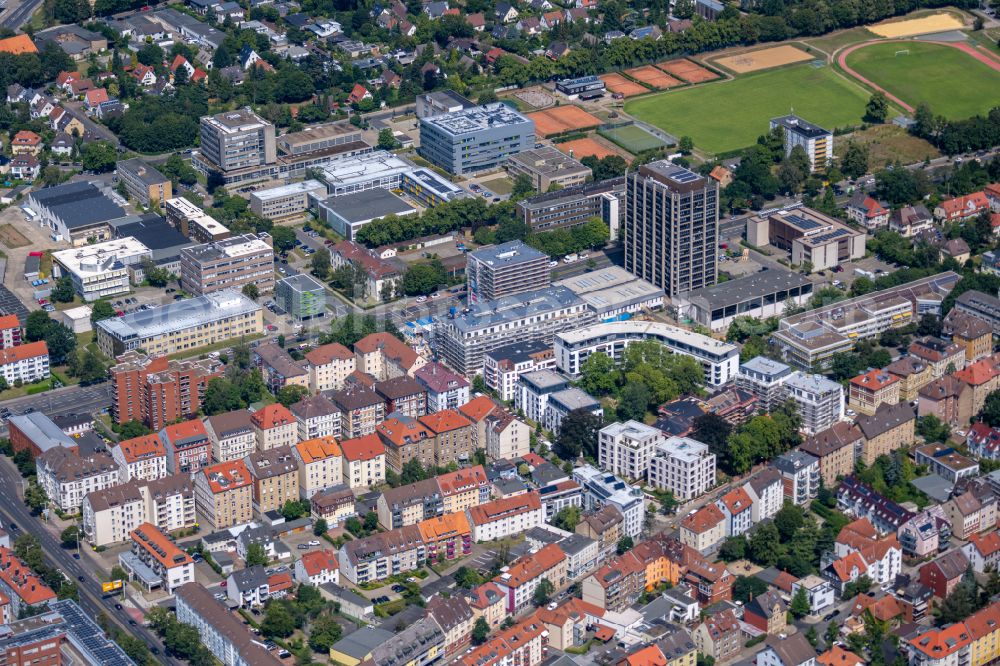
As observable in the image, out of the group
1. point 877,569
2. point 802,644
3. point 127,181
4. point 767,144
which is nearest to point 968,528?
point 877,569

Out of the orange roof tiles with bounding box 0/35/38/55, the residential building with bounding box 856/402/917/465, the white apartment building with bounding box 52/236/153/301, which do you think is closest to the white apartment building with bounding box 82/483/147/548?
the white apartment building with bounding box 52/236/153/301

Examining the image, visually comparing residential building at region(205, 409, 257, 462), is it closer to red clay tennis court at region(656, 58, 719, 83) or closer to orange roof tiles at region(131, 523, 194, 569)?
orange roof tiles at region(131, 523, 194, 569)

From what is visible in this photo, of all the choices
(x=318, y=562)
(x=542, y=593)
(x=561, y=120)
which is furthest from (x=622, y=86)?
(x=318, y=562)

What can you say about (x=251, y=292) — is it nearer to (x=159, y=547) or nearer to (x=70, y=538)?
(x=70, y=538)

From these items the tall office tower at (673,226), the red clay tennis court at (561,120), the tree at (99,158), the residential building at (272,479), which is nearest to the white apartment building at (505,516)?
the residential building at (272,479)

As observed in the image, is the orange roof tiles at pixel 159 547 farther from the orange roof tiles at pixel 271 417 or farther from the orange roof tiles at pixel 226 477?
the orange roof tiles at pixel 271 417
